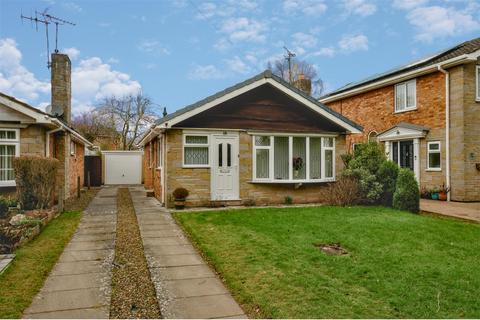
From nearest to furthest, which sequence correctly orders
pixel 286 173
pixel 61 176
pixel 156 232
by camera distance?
pixel 156 232
pixel 286 173
pixel 61 176

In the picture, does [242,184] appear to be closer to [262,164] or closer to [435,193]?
[262,164]

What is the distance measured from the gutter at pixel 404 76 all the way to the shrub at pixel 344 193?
6315 millimetres

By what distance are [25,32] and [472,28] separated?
71.3 ft

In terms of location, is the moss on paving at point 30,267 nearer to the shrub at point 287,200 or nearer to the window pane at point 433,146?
the shrub at point 287,200

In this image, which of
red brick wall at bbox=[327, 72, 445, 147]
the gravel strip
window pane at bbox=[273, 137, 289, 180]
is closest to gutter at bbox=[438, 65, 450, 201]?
red brick wall at bbox=[327, 72, 445, 147]

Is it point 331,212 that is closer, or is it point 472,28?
point 331,212

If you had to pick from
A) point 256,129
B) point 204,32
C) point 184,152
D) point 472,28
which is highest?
point 472,28

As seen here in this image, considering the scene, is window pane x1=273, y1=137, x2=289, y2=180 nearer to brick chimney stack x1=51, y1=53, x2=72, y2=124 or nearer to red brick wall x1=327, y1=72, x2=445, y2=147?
red brick wall x1=327, y1=72, x2=445, y2=147

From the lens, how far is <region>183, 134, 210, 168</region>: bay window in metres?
11.6

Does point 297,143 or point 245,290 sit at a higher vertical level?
point 297,143

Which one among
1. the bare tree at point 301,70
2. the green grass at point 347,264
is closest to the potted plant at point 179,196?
the green grass at point 347,264

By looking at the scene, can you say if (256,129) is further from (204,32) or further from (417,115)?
(417,115)

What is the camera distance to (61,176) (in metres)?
13.4

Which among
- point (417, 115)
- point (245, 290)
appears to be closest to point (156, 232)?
point (245, 290)
